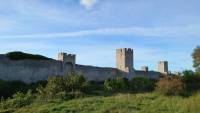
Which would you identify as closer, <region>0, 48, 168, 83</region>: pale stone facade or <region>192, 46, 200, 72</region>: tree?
<region>192, 46, 200, 72</region>: tree

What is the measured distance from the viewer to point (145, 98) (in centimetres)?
2094

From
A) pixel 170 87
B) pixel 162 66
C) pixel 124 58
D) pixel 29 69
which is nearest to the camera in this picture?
pixel 170 87

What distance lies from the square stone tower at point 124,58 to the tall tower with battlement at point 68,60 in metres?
8.44

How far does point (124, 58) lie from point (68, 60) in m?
10.4

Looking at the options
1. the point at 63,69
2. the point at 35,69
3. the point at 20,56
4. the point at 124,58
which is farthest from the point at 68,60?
the point at 124,58

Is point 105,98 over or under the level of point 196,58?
under

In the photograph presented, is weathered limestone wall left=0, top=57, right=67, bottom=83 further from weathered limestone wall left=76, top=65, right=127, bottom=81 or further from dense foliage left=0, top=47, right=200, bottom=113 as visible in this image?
weathered limestone wall left=76, top=65, right=127, bottom=81

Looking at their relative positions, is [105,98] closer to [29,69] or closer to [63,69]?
[29,69]

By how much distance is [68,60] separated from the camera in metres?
43.3

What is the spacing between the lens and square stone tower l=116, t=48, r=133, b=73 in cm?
5174

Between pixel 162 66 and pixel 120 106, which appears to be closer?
pixel 120 106

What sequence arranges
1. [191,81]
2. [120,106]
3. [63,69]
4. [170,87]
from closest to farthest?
[120,106] < [170,87] < [191,81] < [63,69]

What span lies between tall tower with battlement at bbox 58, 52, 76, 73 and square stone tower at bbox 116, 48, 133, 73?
27.7ft

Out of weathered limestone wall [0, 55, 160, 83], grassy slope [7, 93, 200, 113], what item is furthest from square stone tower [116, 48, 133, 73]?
grassy slope [7, 93, 200, 113]
